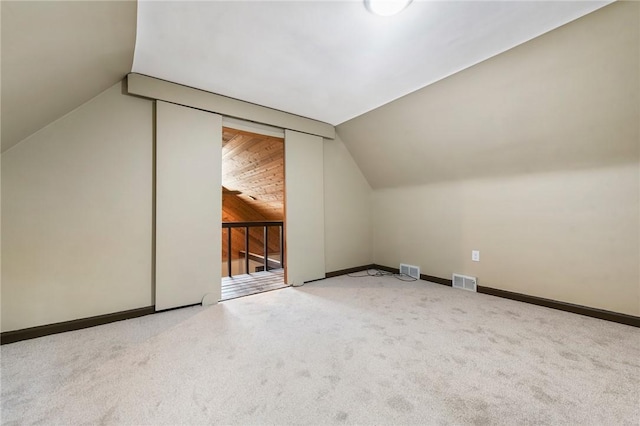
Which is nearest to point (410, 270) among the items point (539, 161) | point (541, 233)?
point (541, 233)

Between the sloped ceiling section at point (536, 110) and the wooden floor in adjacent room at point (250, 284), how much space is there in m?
2.47

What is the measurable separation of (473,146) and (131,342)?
142 inches

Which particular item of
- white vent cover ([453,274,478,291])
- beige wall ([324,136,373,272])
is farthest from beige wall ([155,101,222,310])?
white vent cover ([453,274,478,291])

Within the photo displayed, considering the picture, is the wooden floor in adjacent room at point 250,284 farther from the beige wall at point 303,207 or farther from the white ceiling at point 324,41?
the white ceiling at point 324,41

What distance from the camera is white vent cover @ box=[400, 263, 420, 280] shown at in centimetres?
361

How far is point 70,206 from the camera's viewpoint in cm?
210

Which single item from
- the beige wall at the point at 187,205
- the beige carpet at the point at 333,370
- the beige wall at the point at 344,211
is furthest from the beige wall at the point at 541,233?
the beige wall at the point at 187,205

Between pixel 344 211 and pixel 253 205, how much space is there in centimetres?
286

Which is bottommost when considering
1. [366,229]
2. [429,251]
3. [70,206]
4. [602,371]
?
[602,371]

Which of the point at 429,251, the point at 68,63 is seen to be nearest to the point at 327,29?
the point at 68,63

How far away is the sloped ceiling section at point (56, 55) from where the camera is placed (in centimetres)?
116

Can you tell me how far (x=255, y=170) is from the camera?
4.59 m

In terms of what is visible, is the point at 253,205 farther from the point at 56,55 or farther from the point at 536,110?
the point at 536,110

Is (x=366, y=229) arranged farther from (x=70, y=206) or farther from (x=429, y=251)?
(x=70, y=206)
